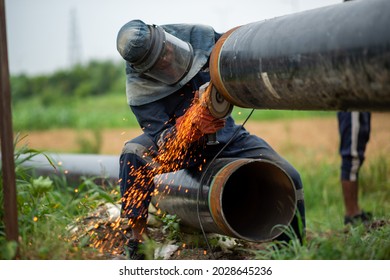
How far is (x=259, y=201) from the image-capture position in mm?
3619

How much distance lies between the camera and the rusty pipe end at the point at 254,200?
3170 mm

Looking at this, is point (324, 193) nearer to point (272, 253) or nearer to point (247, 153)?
point (247, 153)

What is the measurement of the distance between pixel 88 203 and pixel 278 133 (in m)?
6.73

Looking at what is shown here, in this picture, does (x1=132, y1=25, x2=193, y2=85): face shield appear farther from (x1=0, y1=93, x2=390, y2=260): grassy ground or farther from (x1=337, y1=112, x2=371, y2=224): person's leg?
(x1=337, y1=112, x2=371, y2=224): person's leg

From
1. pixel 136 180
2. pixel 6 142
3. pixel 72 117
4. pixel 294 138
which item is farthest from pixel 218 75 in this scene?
pixel 72 117

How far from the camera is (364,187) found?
5.58 m

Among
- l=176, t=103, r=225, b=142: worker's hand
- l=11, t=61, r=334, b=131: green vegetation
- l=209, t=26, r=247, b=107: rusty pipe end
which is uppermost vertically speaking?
l=209, t=26, r=247, b=107: rusty pipe end

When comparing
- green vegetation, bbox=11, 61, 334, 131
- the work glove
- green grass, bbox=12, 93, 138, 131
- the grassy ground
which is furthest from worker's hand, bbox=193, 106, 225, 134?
green vegetation, bbox=11, 61, 334, 131

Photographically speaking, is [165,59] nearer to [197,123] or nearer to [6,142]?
[197,123]

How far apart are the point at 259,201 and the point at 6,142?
5.11 ft

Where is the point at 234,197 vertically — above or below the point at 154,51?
below

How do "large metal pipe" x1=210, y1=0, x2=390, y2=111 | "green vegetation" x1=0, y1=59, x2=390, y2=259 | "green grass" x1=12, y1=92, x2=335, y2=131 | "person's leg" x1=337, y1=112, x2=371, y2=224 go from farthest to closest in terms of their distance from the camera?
"green grass" x1=12, y1=92, x2=335, y2=131 < "person's leg" x1=337, y1=112, x2=371, y2=224 < "green vegetation" x1=0, y1=59, x2=390, y2=259 < "large metal pipe" x1=210, y1=0, x2=390, y2=111

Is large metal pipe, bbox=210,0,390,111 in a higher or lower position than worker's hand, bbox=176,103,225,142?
higher

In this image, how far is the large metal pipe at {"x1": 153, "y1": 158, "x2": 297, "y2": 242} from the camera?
10.5 feet
